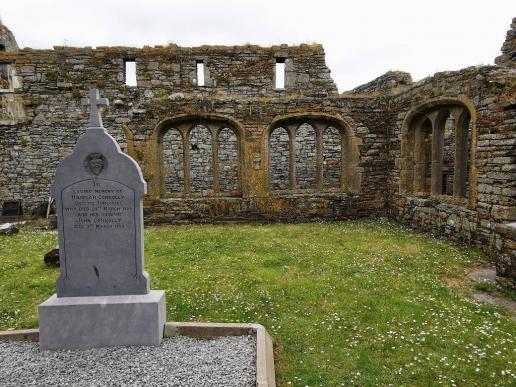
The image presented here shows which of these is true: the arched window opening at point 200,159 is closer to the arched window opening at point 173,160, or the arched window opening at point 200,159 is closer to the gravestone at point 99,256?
the arched window opening at point 173,160

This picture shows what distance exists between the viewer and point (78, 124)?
15.4m

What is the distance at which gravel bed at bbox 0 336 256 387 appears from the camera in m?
3.11

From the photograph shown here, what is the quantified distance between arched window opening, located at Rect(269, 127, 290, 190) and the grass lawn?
24.8 ft

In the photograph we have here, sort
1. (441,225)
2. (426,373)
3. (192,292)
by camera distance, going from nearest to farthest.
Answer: (426,373) < (192,292) < (441,225)

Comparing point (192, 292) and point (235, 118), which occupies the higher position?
point (235, 118)

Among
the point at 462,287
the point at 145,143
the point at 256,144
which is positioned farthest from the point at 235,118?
the point at 462,287

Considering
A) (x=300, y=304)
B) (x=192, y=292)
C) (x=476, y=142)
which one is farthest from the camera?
(x=476, y=142)

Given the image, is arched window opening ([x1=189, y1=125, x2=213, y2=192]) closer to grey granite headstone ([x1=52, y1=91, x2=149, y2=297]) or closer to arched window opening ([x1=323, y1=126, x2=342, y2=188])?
arched window opening ([x1=323, y1=126, x2=342, y2=188])

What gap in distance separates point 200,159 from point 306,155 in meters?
4.85

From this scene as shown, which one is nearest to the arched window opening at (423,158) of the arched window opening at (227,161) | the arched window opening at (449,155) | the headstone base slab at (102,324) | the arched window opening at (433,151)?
the arched window opening at (433,151)

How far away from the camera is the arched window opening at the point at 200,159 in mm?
16203

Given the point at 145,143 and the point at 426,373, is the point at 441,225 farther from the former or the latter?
the point at 145,143

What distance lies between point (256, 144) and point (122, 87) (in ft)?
24.1

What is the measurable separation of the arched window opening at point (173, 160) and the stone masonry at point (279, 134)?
64 millimetres
